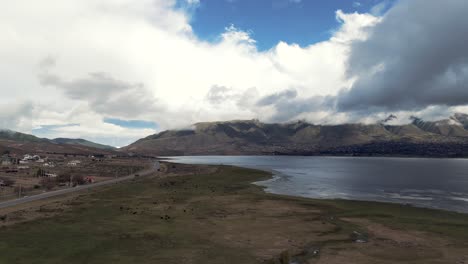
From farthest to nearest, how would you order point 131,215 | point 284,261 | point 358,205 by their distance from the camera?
point 358,205 → point 131,215 → point 284,261

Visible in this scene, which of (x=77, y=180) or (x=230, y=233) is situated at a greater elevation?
(x=77, y=180)

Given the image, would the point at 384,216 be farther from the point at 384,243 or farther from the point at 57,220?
the point at 57,220

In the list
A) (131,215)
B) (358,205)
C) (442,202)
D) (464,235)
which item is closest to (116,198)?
(131,215)

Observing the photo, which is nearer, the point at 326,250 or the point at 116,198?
the point at 326,250

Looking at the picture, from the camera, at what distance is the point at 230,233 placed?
62.6 m

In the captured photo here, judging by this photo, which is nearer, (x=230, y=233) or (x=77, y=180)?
(x=230, y=233)

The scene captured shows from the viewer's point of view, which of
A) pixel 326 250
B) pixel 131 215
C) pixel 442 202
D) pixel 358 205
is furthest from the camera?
pixel 442 202

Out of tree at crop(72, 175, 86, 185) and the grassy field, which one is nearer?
the grassy field

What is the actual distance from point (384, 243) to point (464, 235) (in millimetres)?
16213

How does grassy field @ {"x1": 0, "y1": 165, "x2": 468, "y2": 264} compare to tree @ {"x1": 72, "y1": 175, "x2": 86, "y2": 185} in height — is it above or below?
below

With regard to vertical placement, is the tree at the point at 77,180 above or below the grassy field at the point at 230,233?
above

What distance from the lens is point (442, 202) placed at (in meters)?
107

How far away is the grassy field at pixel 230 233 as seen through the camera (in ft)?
160

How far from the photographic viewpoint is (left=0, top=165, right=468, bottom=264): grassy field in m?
48.7
